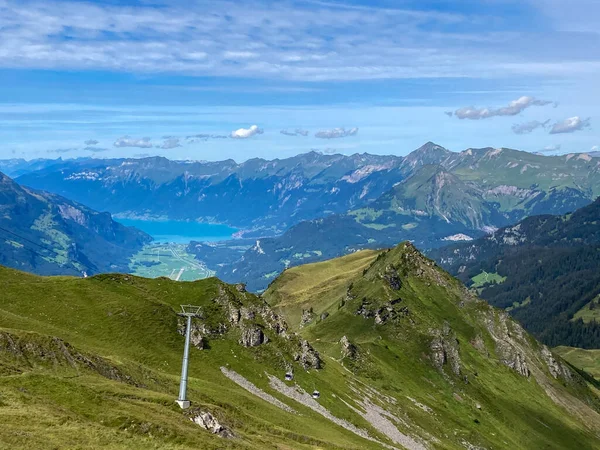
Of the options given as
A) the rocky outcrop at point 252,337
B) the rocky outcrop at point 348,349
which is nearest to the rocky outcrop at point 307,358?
the rocky outcrop at point 252,337

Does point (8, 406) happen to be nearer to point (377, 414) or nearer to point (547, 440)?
point (377, 414)

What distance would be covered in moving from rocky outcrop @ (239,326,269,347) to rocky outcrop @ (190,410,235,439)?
60464mm

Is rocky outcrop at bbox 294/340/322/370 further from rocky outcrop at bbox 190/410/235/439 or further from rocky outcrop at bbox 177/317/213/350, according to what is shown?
rocky outcrop at bbox 190/410/235/439

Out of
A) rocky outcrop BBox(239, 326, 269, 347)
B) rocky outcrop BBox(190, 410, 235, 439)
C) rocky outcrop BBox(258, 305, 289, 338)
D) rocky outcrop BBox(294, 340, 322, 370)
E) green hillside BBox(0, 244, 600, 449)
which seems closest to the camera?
green hillside BBox(0, 244, 600, 449)

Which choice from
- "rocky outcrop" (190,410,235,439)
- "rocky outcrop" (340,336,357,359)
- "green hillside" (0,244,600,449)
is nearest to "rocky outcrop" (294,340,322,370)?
"green hillside" (0,244,600,449)

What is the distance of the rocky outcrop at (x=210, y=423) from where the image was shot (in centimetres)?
6725

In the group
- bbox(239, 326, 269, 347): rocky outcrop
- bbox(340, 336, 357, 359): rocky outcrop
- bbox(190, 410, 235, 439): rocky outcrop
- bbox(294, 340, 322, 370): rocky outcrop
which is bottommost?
bbox(340, 336, 357, 359): rocky outcrop

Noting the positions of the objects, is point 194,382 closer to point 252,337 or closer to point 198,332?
point 198,332

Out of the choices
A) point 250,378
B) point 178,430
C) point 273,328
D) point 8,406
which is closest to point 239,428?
point 178,430

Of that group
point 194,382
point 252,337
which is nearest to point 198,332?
point 252,337

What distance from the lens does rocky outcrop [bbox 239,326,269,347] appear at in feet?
429

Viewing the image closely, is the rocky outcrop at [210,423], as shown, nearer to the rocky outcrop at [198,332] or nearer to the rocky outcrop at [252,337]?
the rocky outcrop at [198,332]

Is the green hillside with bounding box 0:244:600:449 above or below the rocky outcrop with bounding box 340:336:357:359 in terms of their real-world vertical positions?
above

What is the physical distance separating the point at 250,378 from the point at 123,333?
2741 centimetres
